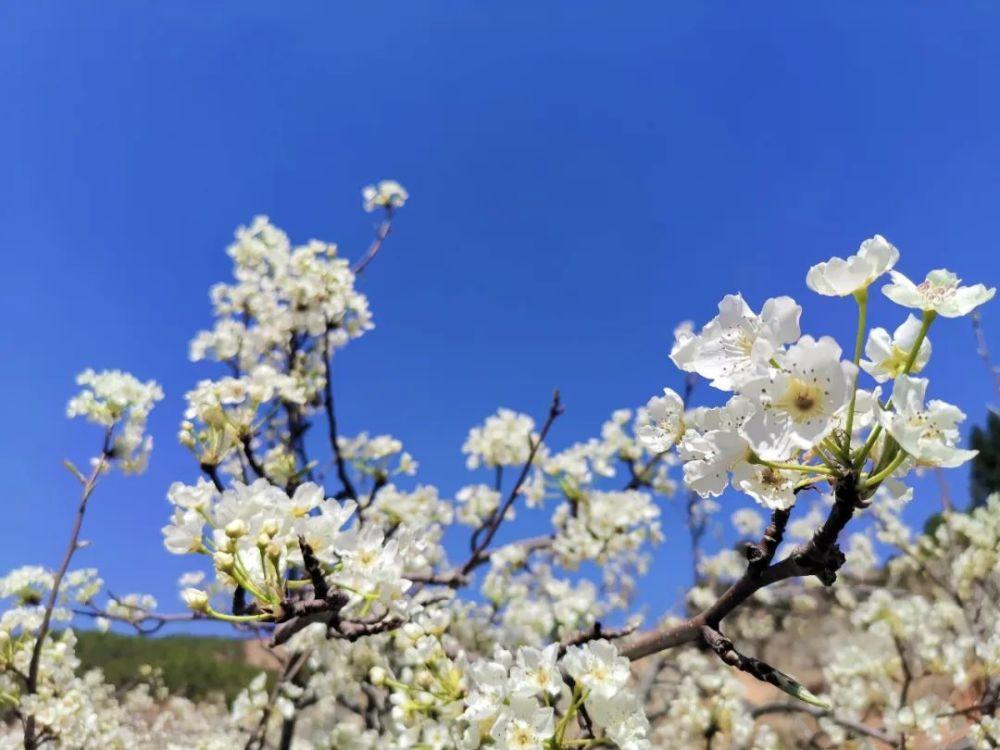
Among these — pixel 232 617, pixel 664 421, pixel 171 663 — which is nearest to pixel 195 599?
pixel 232 617

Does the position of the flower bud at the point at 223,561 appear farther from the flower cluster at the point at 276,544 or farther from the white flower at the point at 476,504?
the white flower at the point at 476,504

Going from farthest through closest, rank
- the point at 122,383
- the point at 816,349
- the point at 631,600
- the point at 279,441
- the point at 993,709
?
the point at 631,600, the point at 279,441, the point at 993,709, the point at 122,383, the point at 816,349

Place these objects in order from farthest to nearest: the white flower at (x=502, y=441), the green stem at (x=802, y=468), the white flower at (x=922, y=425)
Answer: the white flower at (x=502, y=441)
the green stem at (x=802, y=468)
the white flower at (x=922, y=425)

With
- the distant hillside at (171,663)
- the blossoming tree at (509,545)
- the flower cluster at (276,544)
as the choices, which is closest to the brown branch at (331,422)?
the blossoming tree at (509,545)

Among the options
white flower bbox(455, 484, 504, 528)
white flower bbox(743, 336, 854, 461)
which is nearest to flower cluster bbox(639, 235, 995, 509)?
white flower bbox(743, 336, 854, 461)

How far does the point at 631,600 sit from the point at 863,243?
12794 millimetres

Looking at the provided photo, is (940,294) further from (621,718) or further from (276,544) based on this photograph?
(276,544)

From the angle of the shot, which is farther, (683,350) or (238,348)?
(238,348)

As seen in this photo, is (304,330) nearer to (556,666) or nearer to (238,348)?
(238,348)

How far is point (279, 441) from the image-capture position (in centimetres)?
552

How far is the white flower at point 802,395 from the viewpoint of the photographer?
3.82 feet

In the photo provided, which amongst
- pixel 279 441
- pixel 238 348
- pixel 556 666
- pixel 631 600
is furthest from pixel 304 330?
pixel 631 600

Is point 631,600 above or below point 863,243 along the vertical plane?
above

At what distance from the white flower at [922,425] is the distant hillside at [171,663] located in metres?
16.2
